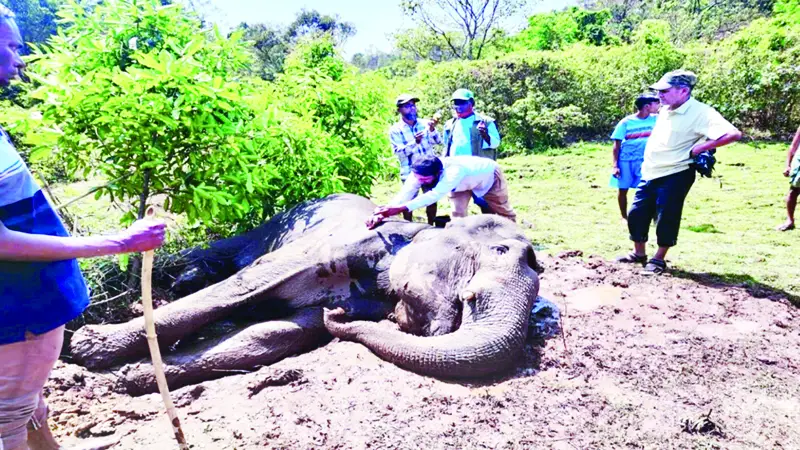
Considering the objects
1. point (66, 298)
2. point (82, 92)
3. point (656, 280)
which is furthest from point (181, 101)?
point (656, 280)

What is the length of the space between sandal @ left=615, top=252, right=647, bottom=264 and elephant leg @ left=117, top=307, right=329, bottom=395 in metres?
3.74

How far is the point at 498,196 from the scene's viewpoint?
6191 mm

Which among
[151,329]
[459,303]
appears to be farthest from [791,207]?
[151,329]

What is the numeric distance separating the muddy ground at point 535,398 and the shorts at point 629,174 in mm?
3084

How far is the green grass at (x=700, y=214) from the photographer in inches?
248

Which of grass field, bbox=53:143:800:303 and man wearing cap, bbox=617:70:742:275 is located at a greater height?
man wearing cap, bbox=617:70:742:275

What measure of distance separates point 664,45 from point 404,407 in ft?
57.2

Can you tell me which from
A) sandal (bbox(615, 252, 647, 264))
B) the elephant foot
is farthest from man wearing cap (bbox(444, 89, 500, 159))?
the elephant foot

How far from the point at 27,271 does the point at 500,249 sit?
303cm

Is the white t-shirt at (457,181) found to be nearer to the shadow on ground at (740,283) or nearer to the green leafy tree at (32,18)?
the shadow on ground at (740,283)

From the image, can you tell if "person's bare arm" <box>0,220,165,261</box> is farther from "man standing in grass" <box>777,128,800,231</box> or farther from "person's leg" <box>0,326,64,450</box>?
"man standing in grass" <box>777,128,800,231</box>

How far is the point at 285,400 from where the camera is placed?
3.59 metres

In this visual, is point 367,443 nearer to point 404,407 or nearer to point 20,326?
point 404,407

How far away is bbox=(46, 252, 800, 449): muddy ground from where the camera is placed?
3.09 metres
